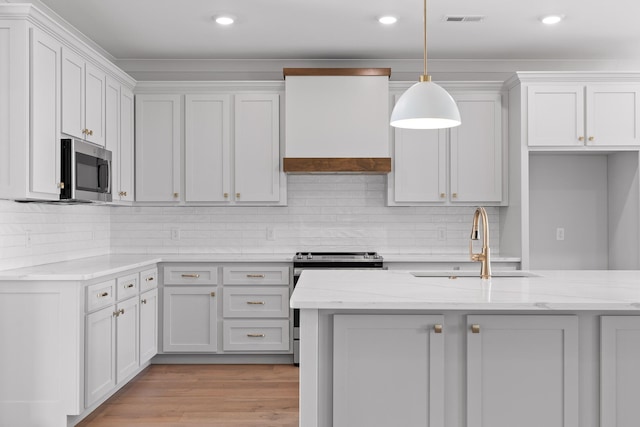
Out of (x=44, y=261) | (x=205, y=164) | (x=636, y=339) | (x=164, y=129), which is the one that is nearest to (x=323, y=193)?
(x=205, y=164)

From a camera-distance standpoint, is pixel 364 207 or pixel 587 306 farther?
pixel 364 207

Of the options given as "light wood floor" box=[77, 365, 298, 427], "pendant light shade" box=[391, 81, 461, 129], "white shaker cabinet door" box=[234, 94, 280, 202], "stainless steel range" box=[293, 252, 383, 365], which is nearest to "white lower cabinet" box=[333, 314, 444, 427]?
"pendant light shade" box=[391, 81, 461, 129]

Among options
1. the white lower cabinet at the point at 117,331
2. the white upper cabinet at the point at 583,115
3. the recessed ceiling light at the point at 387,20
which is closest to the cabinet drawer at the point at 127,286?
the white lower cabinet at the point at 117,331

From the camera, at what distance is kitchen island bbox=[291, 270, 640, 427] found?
2.22m

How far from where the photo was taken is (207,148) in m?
4.88

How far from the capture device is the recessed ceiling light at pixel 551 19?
406 cm

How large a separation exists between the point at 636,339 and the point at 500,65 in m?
3.53

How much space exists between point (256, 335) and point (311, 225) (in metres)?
1.16

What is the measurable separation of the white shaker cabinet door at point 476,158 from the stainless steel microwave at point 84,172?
112 inches

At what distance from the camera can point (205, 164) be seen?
4875 millimetres

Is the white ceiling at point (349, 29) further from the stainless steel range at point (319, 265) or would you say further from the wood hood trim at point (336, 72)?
the stainless steel range at point (319, 265)

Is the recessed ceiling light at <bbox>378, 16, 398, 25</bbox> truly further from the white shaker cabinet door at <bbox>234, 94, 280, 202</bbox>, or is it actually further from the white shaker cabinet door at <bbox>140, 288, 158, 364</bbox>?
the white shaker cabinet door at <bbox>140, 288, 158, 364</bbox>

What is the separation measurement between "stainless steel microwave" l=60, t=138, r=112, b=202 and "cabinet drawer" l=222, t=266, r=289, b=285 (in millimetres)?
1150

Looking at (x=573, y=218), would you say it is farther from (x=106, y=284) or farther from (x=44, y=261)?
(x=44, y=261)
